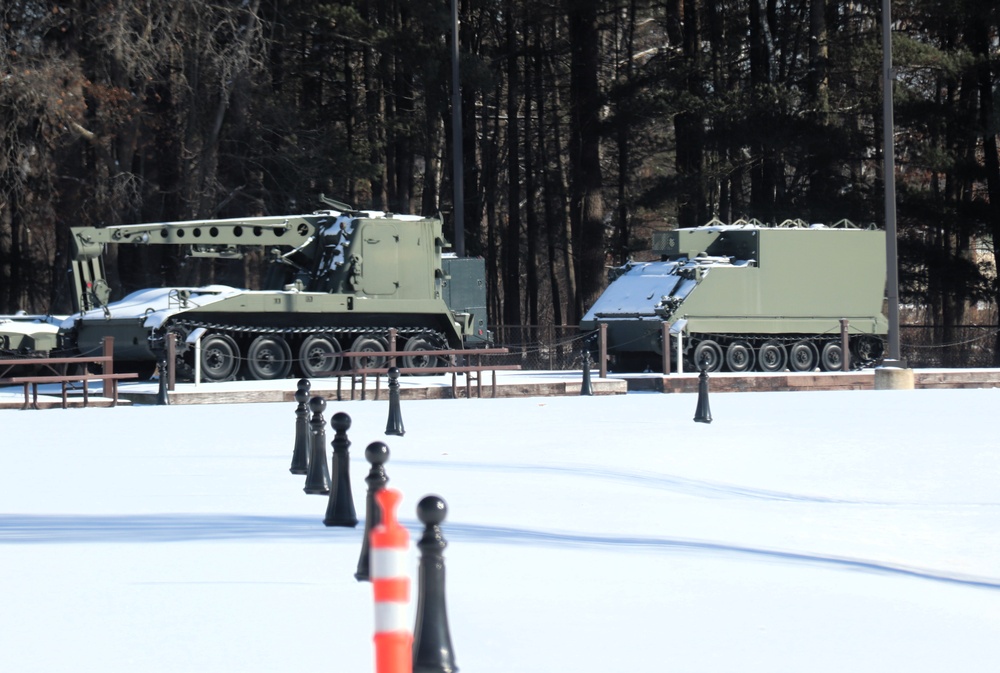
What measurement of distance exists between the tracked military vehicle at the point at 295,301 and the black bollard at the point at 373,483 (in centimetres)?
1854

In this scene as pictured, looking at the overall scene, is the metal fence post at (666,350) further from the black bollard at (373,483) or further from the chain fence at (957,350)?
the black bollard at (373,483)

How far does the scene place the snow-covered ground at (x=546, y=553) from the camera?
604 centimetres

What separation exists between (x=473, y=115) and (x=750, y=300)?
19.1 m

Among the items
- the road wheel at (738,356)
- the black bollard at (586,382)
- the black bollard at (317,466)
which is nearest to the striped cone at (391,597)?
the black bollard at (317,466)

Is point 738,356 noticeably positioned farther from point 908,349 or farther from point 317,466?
point 317,466

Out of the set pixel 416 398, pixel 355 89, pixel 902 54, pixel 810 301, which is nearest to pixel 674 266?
pixel 810 301

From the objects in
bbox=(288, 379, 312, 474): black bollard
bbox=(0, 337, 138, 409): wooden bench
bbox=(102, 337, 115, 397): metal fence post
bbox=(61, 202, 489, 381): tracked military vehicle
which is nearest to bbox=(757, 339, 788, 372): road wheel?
bbox=(61, 202, 489, 381): tracked military vehicle

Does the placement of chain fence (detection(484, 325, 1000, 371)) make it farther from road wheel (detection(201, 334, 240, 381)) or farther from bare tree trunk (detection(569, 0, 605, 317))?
road wheel (detection(201, 334, 240, 381))

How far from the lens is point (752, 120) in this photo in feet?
134

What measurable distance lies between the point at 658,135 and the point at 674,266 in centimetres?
2201

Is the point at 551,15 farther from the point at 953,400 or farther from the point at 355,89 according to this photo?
the point at 953,400

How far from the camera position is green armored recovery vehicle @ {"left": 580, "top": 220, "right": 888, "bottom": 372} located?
98.2 ft

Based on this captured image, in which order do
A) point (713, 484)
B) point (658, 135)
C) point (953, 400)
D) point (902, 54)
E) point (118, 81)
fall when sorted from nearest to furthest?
point (713, 484)
point (953, 400)
point (118, 81)
point (902, 54)
point (658, 135)

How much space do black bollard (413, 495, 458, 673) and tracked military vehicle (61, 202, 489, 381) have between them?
831 inches
